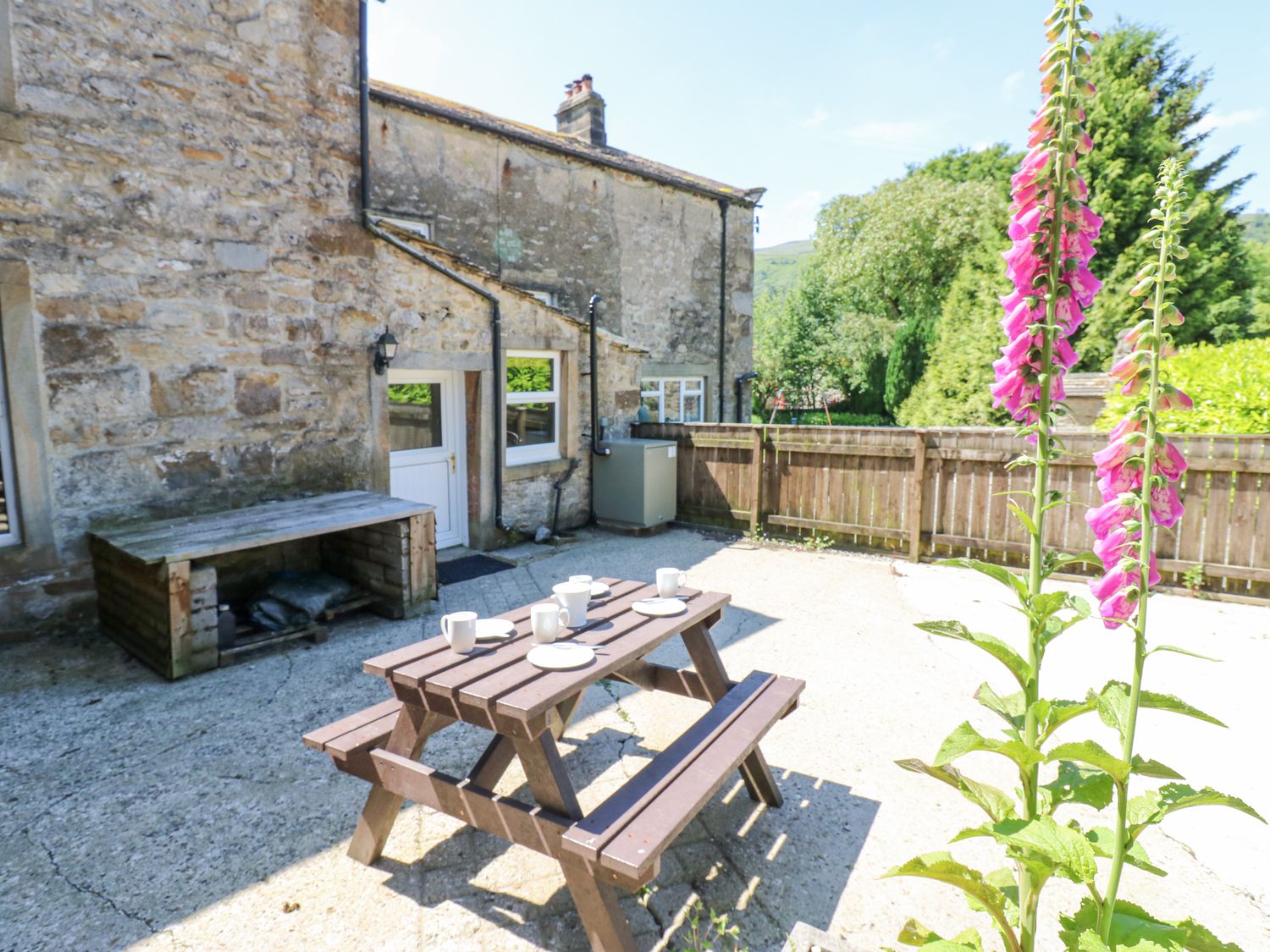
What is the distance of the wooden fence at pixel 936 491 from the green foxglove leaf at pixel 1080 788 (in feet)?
13.4

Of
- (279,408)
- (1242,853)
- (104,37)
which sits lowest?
Result: (1242,853)

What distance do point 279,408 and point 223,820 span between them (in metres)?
3.87

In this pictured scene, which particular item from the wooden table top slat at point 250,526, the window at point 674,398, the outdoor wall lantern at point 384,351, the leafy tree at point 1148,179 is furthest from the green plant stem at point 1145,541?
the leafy tree at point 1148,179

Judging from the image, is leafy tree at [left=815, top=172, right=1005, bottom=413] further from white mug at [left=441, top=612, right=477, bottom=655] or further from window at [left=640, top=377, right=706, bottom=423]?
white mug at [left=441, top=612, right=477, bottom=655]

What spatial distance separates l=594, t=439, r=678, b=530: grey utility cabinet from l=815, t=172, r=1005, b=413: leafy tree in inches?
578

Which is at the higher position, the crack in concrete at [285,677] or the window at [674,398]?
the window at [674,398]

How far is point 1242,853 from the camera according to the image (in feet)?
10.0

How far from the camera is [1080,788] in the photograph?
5.54 feet

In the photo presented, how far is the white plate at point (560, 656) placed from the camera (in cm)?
275

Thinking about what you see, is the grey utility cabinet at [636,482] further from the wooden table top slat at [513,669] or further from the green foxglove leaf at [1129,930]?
the green foxglove leaf at [1129,930]

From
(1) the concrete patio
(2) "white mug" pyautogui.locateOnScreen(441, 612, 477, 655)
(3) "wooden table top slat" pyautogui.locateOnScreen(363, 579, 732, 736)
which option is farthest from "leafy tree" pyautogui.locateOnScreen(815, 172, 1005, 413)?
(2) "white mug" pyautogui.locateOnScreen(441, 612, 477, 655)

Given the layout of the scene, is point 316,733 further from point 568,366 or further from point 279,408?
point 568,366

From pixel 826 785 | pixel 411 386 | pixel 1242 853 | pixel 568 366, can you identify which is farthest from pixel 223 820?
pixel 568 366

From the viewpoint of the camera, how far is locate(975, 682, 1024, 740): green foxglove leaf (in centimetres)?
176
